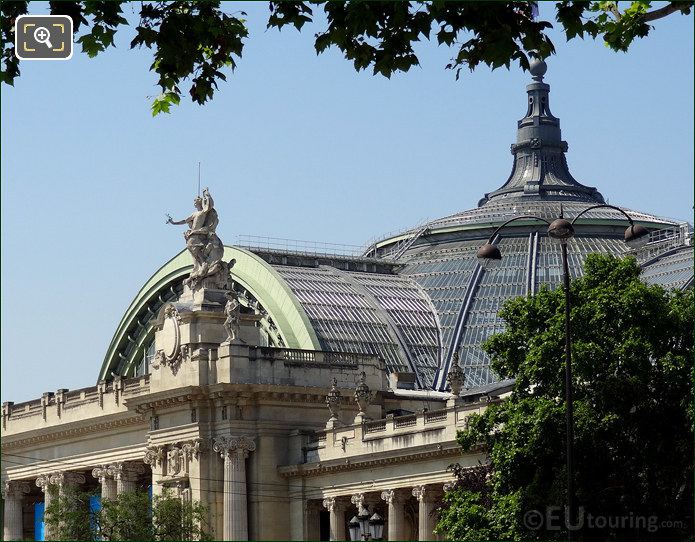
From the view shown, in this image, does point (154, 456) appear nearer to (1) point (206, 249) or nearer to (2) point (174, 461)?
(2) point (174, 461)

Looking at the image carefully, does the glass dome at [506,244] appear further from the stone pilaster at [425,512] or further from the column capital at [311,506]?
the stone pilaster at [425,512]

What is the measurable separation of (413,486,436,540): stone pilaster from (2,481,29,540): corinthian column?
3594 centimetres

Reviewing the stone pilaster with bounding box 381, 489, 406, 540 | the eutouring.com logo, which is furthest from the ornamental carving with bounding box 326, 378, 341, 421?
the eutouring.com logo

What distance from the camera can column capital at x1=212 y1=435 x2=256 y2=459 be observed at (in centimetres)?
8731

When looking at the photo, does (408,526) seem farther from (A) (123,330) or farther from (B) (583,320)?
(A) (123,330)

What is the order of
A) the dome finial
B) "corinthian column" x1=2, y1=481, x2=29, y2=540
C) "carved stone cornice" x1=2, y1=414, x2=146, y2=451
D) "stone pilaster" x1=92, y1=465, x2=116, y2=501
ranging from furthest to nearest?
the dome finial
"corinthian column" x1=2, y1=481, x2=29, y2=540
"stone pilaster" x1=92, y1=465, x2=116, y2=501
"carved stone cornice" x1=2, y1=414, x2=146, y2=451

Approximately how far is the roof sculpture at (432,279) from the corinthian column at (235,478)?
54.6 feet

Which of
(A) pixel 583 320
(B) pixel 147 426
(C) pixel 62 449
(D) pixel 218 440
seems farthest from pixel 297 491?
(A) pixel 583 320

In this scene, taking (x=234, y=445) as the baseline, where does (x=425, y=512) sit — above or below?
below

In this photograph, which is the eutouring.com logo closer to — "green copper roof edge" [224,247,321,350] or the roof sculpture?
the roof sculpture

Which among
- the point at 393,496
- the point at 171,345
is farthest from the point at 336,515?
the point at 171,345

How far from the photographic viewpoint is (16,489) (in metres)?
110

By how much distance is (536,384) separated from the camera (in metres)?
66.0

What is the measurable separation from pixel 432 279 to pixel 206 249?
30718 mm
